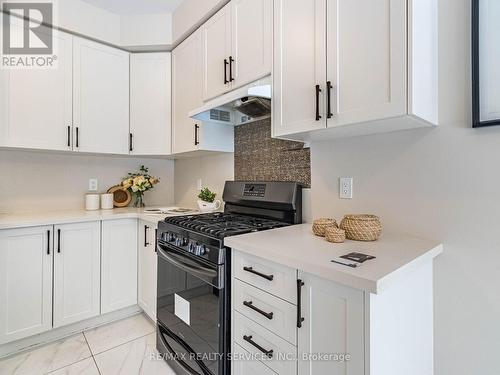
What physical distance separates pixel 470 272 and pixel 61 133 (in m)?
2.79

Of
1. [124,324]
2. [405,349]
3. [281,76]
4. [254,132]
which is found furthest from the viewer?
[124,324]

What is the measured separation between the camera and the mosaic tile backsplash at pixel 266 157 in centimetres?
172

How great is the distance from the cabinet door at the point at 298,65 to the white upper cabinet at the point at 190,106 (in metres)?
0.85

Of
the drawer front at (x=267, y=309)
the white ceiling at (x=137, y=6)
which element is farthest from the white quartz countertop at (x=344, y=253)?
the white ceiling at (x=137, y=6)

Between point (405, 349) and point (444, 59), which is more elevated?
point (444, 59)

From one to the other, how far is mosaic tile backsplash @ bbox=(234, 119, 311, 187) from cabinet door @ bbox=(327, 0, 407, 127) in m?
0.56

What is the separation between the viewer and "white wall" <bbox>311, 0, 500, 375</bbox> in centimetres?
103

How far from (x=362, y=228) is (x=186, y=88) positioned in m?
1.85

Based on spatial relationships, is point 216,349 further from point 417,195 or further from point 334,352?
point 417,195

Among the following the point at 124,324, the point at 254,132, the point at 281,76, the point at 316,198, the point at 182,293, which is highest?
the point at 281,76

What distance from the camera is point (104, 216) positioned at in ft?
7.01

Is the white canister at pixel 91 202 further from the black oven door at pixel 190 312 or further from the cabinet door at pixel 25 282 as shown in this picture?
the black oven door at pixel 190 312

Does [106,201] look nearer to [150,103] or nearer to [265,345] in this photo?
[150,103]

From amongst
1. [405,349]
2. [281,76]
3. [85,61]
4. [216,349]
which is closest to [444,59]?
[281,76]
